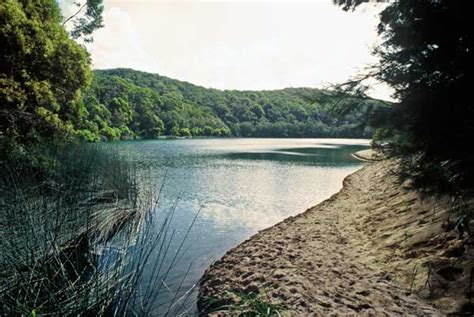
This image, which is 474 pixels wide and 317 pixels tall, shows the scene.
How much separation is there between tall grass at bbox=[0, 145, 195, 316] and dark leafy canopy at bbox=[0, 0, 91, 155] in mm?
892

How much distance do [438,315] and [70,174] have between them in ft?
23.6

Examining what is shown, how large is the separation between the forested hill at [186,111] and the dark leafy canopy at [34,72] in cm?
3510

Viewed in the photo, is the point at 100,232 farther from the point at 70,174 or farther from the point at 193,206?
the point at 193,206

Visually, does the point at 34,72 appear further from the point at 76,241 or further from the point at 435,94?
the point at 435,94

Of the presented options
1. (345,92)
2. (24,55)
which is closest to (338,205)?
(345,92)

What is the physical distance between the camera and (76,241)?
4.23 metres

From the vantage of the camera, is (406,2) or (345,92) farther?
(345,92)

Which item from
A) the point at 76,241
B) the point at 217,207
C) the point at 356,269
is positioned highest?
the point at 76,241

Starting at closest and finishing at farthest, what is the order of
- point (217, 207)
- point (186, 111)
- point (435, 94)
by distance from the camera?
point (435, 94)
point (217, 207)
point (186, 111)

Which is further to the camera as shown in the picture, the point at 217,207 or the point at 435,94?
the point at 217,207

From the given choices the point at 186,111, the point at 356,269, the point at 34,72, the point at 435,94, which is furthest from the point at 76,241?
the point at 186,111

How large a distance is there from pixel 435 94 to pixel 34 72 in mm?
9650

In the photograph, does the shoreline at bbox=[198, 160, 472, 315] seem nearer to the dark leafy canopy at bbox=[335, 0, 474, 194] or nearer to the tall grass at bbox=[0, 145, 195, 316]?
the dark leafy canopy at bbox=[335, 0, 474, 194]

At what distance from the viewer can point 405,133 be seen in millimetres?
3297
